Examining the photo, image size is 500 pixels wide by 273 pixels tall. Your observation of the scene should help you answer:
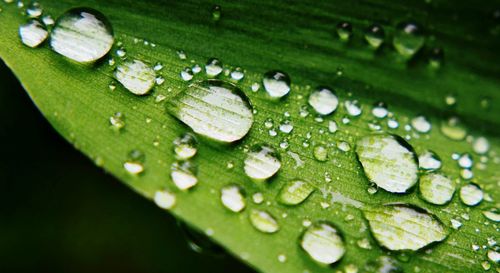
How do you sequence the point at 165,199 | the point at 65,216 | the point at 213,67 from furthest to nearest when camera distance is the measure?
the point at 65,216 → the point at 213,67 → the point at 165,199

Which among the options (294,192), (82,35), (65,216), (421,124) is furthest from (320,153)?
(65,216)

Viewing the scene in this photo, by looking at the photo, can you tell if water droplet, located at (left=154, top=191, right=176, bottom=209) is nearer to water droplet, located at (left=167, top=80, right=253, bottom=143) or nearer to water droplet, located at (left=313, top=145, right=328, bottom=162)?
water droplet, located at (left=167, top=80, right=253, bottom=143)

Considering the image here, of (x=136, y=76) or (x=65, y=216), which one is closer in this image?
(x=136, y=76)

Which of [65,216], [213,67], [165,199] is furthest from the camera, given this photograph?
[65,216]

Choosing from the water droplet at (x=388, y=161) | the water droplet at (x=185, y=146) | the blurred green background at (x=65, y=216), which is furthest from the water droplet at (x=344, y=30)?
the blurred green background at (x=65, y=216)

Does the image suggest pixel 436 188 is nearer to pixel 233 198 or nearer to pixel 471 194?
pixel 471 194

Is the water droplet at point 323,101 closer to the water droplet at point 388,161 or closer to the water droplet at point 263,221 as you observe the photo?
the water droplet at point 388,161

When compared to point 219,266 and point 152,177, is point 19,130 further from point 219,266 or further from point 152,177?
point 152,177

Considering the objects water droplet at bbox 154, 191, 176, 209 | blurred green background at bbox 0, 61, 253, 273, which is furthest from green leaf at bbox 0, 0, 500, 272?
blurred green background at bbox 0, 61, 253, 273
